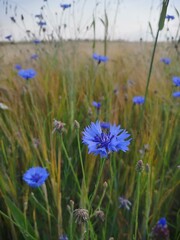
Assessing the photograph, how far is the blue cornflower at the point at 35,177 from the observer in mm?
951

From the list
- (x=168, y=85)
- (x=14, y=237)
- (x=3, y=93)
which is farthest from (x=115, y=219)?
(x=168, y=85)

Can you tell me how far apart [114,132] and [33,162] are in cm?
54

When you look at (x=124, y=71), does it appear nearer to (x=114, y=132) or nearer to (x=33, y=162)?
(x=33, y=162)

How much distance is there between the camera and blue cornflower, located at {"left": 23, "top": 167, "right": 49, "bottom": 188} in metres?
0.95

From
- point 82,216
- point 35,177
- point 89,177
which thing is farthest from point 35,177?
point 82,216

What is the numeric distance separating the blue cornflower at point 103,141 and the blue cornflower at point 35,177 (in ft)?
0.98

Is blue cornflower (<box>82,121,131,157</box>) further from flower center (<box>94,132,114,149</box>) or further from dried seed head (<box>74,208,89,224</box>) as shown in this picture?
dried seed head (<box>74,208,89,224</box>)

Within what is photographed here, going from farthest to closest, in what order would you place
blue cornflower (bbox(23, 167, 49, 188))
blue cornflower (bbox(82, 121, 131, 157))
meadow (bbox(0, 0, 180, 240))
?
blue cornflower (bbox(23, 167, 49, 188)) < meadow (bbox(0, 0, 180, 240)) < blue cornflower (bbox(82, 121, 131, 157))

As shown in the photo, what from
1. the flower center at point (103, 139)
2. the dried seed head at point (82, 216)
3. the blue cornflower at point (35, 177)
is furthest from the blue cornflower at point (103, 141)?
the blue cornflower at point (35, 177)

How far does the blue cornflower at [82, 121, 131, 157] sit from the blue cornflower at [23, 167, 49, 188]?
299 mm

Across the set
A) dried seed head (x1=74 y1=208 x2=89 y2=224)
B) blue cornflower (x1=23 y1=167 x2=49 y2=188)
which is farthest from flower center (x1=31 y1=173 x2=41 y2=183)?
dried seed head (x1=74 y1=208 x2=89 y2=224)

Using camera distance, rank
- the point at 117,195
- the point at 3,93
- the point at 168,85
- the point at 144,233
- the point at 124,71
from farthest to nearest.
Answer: the point at 124,71, the point at 168,85, the point at 3,93, the point at 117,195, the point at 144,233

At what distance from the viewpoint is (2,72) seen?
232 cm

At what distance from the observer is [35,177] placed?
1.00 metres
